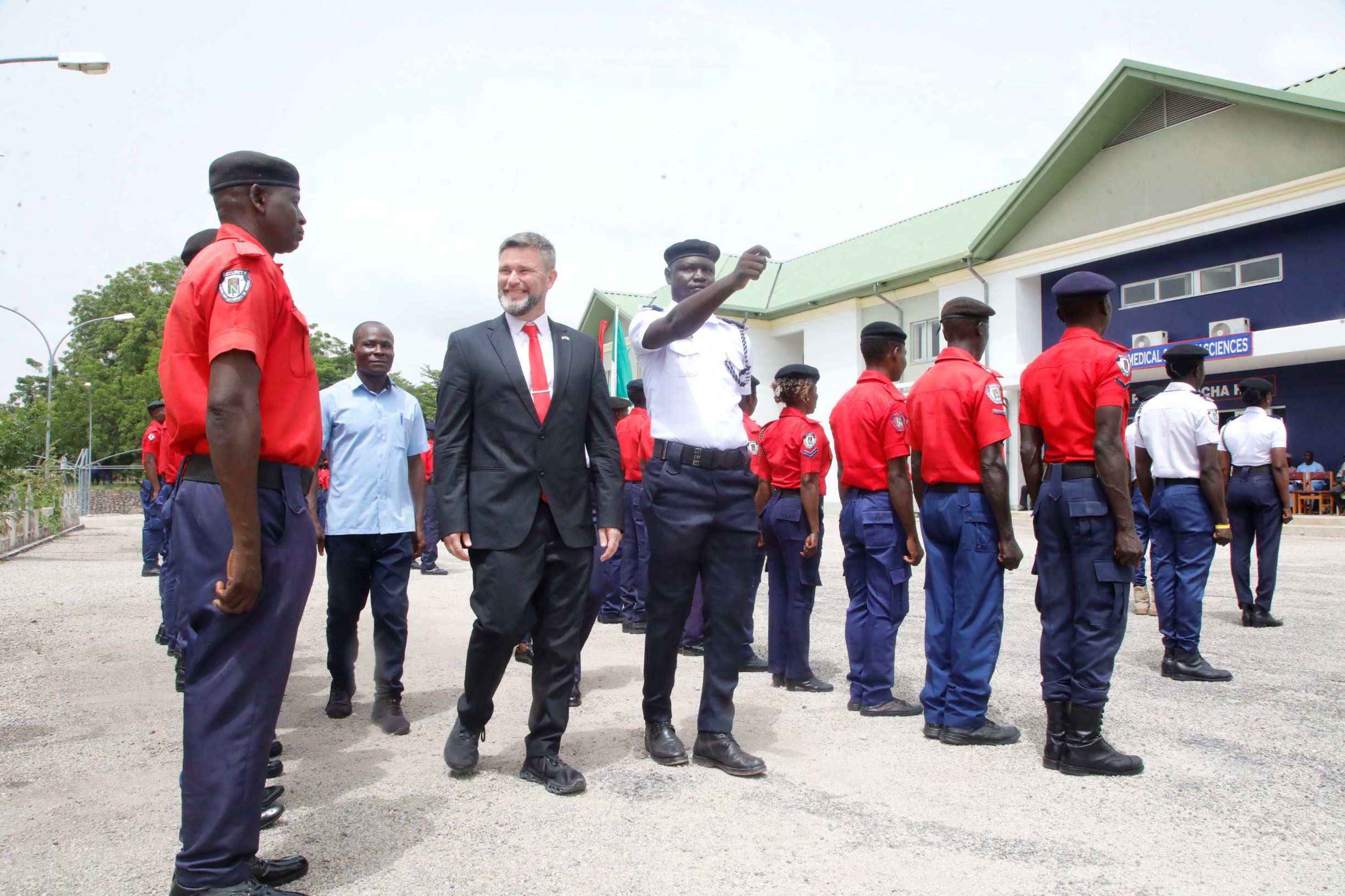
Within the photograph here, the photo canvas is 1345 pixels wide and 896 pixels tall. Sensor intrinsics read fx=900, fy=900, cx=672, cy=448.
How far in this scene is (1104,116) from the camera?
2245 cm

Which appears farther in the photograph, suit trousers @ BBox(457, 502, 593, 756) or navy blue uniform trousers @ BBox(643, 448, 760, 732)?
navy blue uniform trousers @ BBox(643, 448, 760, 732)

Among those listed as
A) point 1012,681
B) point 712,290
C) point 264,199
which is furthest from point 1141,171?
point 264,199

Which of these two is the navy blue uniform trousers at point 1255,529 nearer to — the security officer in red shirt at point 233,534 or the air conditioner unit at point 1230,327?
the security officer in red shirt at point 233,534

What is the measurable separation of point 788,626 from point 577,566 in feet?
6.81

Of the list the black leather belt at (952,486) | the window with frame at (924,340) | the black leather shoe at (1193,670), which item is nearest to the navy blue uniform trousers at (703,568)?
the black leather belt at (952,486)

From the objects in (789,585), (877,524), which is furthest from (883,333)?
(789,585)

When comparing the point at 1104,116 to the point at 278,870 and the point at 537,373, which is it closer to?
the point at 537,373

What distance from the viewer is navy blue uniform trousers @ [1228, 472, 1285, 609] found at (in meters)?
7.42

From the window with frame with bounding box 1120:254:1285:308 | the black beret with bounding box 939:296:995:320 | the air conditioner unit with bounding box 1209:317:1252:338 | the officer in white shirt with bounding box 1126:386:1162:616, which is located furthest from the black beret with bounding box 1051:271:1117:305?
the window with frame with bounding box 1120:254:1285:308

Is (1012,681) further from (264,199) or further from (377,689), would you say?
(264,199)

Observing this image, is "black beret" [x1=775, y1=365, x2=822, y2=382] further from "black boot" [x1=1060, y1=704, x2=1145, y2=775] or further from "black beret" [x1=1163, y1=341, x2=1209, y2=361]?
"black boot" [x1=1060, y1=704, x2=1145, y2=775]

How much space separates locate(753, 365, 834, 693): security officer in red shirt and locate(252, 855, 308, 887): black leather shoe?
10.8ft

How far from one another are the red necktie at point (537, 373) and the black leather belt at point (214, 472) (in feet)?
4.37

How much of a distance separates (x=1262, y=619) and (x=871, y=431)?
4563mm
